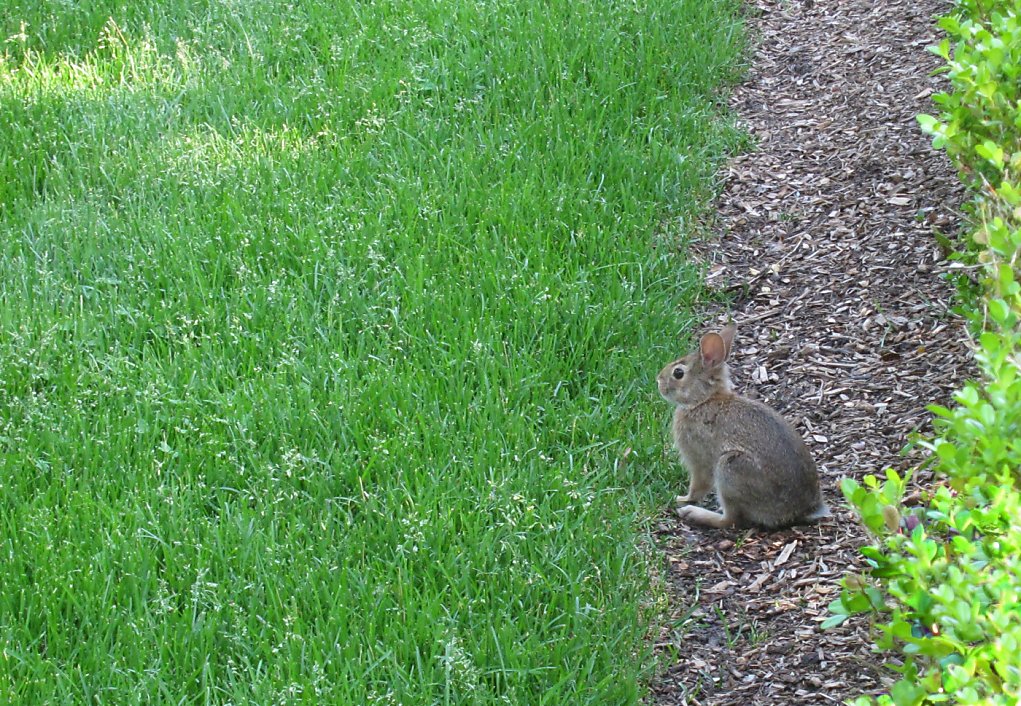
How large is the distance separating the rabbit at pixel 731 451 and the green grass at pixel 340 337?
0.23 metres

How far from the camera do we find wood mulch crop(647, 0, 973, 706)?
412 centimetres

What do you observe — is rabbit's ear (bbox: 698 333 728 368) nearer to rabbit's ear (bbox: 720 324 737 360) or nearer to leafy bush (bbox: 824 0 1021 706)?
rabbit's ear (bbox: 720 324 737 360)

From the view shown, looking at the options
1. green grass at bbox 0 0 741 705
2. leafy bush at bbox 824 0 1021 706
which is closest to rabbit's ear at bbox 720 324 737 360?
green grass at bbox 0 0 741 705

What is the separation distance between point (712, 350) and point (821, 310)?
123 centimetres

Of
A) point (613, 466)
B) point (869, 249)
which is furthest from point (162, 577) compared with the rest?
point (869, 249)

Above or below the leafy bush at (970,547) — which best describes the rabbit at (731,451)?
below

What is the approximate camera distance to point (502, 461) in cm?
463

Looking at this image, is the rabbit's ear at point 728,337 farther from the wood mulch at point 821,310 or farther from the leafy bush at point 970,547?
the leafy bush at point 970,547

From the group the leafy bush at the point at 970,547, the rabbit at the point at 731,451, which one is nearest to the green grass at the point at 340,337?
the rabbit at the point at 731,451

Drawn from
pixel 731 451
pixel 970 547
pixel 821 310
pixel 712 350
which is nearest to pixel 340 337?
pixel 712 350

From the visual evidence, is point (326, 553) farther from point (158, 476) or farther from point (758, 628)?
point (758, 628)

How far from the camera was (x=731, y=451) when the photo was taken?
4.61 metres

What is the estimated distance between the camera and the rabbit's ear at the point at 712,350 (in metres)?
4.79

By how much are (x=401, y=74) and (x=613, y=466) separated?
126 inches
